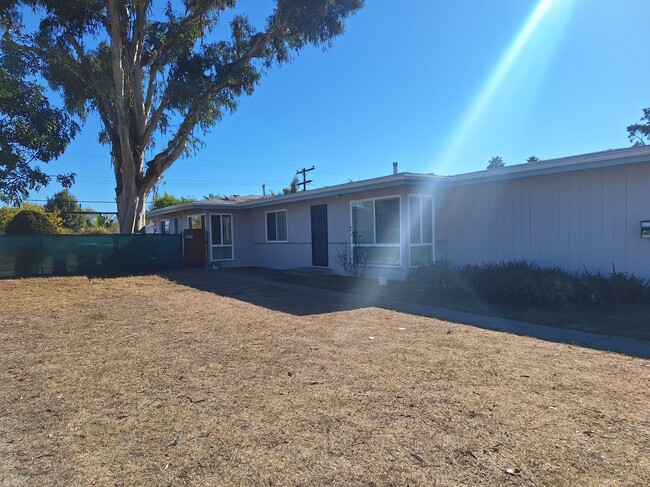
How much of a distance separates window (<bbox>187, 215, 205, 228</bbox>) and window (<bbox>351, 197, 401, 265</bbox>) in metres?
8.63

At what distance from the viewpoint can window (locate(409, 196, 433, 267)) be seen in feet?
39.9

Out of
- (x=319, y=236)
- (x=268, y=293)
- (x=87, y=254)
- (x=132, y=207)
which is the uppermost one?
(x=132, y=207)

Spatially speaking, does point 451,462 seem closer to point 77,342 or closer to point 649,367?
point 649,367

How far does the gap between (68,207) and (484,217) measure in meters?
38.4

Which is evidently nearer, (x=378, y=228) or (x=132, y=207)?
(x=378, y=228)

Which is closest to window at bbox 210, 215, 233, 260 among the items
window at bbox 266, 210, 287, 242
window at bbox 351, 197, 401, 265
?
window at bbox 266, 210, 287, 242

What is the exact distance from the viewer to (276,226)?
59.3 feet

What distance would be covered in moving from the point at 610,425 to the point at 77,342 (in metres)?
6.32

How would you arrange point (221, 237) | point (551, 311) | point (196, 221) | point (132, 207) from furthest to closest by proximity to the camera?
point (196, 221) < point (132, 207) < point (221, 237) < point (551, 311)

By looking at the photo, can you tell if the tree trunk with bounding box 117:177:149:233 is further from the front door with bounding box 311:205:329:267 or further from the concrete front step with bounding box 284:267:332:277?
the front door with bounding box 311:205:329:267

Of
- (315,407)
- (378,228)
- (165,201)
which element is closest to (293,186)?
(165,201)

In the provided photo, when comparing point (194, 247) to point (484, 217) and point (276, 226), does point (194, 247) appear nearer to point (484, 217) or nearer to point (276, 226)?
point (276, 226)

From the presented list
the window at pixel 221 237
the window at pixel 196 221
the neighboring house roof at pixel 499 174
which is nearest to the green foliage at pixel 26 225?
the window at pixel 196 221

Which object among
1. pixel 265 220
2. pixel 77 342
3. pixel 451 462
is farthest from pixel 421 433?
pixel 265 220
